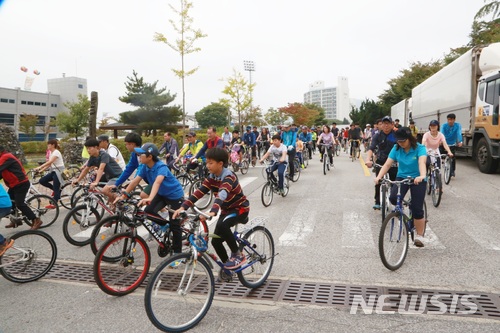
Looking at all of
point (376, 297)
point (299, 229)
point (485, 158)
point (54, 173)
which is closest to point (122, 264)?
point (376, 297)

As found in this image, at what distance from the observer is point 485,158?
1252 centimetres

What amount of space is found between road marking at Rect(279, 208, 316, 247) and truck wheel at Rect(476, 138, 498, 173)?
25.3ft

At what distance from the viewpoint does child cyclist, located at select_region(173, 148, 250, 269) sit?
13.1ft

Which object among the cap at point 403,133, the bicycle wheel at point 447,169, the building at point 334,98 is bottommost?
the bicycle wheel at point 447,169

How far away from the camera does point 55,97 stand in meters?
83.7

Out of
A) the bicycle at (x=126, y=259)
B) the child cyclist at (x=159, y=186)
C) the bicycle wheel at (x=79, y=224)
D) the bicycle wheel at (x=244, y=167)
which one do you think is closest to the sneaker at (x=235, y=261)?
the bicycle at (x=126, y=259)

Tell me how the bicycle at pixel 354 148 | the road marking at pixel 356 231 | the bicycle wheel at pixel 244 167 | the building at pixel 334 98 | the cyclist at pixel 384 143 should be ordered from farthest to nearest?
1. the building at pixel 334 98
2. the bicycle at pixel 354 148
3. the bicycle wheel at pixel 244 167
4. the cyclist at pixel 384 143
5. the road marking at pixel 356 231

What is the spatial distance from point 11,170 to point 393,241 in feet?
20.2

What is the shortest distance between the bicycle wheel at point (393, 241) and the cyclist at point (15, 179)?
579 centimetres

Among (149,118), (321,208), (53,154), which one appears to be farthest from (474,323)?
(149,118)

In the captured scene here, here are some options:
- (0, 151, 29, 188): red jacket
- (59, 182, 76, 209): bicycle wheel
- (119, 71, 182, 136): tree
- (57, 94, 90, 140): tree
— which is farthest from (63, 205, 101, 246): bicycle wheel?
(57, 94, 90, 140): tree

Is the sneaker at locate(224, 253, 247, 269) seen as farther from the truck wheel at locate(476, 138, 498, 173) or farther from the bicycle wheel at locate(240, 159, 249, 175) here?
the bicycle wheel at locate(240, 159, 249, 175)

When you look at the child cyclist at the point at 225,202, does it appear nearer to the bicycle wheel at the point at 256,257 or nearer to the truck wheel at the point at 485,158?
the bicycle wheel at the point at 256,257

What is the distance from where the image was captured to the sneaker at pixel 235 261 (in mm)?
4023
